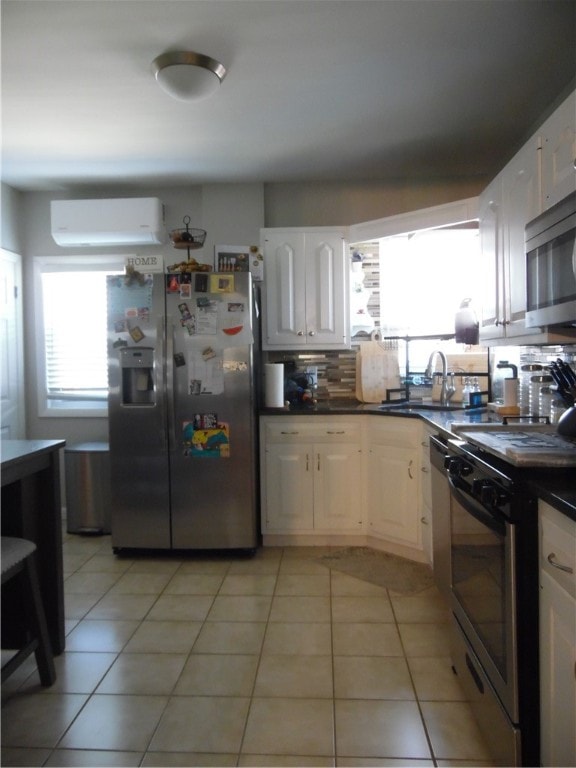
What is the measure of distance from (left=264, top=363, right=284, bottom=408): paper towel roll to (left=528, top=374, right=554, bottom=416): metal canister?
1512 millimetres

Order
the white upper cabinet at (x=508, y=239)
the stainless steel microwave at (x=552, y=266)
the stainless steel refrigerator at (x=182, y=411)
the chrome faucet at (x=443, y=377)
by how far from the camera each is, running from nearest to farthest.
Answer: the stainless steel microwave at (x=552, y=266)
the white upper cabinet at (x=508, y=239)
the stainless steel refrigerator at (x=182, y=411)
the chrome faucet at (x=443, y=377)

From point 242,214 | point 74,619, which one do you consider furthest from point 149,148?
point 74,619

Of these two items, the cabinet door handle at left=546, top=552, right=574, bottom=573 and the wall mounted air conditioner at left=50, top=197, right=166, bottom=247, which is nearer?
the cabinet door handle at left=546, top=552, right=574, bottom=573

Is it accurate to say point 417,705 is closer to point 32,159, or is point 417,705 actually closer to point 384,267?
point 384,267

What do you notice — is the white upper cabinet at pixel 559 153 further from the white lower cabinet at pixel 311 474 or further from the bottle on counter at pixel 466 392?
the white lower cabinet at pixel 311 474

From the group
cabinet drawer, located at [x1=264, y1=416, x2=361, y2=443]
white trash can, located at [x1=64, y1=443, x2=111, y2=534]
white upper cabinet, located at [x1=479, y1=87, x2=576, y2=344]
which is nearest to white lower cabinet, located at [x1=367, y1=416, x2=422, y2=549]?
cabinet drawer, located at [x1=264, y1=416, x2=361, y2=443]

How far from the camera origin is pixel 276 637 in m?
2.26

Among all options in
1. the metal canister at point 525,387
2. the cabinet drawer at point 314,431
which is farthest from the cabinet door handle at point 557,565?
the cabinet drawer at point 314,431

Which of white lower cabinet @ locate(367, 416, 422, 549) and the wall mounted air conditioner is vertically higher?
the wall mounted air conditioner

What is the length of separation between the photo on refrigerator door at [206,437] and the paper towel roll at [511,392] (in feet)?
5.29

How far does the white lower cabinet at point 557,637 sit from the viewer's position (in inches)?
44.4

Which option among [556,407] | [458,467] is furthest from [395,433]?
[458,467]

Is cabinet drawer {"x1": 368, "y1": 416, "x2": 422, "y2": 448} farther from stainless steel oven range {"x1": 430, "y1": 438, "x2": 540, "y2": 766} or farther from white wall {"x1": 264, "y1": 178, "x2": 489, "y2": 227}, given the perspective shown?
white wall {"x1": 264, "y1": 178, "x2": 489, "y2": 227}

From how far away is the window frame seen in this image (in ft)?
13.1
